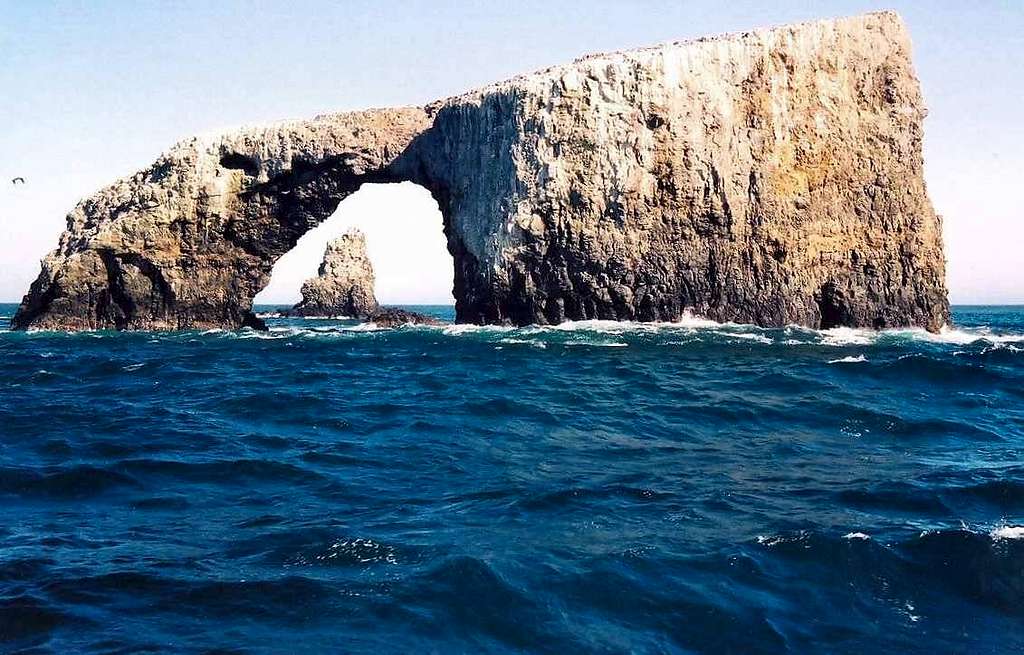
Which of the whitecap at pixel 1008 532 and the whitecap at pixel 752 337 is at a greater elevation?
the whitecap at pixel 752 337

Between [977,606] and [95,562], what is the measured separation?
7118 millimetres

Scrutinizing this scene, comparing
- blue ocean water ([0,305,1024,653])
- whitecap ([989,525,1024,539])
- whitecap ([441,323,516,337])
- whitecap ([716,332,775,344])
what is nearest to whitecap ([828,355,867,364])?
blue ocean water ([0,305,1024,653])

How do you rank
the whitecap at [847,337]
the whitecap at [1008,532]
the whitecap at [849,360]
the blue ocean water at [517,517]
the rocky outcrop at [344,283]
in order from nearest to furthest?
the blue ocean water at [517,517] < the whitecap at [1008,532] < the whitecap at [849,360] < the whitecap at [847,337] < the rocky outcrop at [344,283]

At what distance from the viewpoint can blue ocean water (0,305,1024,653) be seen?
585 cm

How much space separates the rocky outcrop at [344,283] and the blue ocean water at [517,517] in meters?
65.0

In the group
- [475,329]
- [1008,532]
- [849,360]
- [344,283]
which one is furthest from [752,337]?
[344,283]

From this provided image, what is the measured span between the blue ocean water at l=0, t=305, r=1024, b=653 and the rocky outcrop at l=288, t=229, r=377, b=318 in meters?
65.0

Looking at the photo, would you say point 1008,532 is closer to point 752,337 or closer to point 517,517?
point 517,517

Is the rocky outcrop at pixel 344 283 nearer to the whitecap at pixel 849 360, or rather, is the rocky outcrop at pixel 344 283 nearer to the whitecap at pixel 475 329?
the whitecap at pixel 475 329

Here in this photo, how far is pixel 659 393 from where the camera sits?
628 inches

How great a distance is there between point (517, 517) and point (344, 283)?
76509 mm

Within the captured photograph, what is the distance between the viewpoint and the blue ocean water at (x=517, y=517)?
5852 mm

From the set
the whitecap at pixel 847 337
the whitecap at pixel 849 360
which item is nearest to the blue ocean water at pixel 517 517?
the whitecap at pixel 849 360

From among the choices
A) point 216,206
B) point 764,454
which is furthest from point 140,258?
point 764,454
